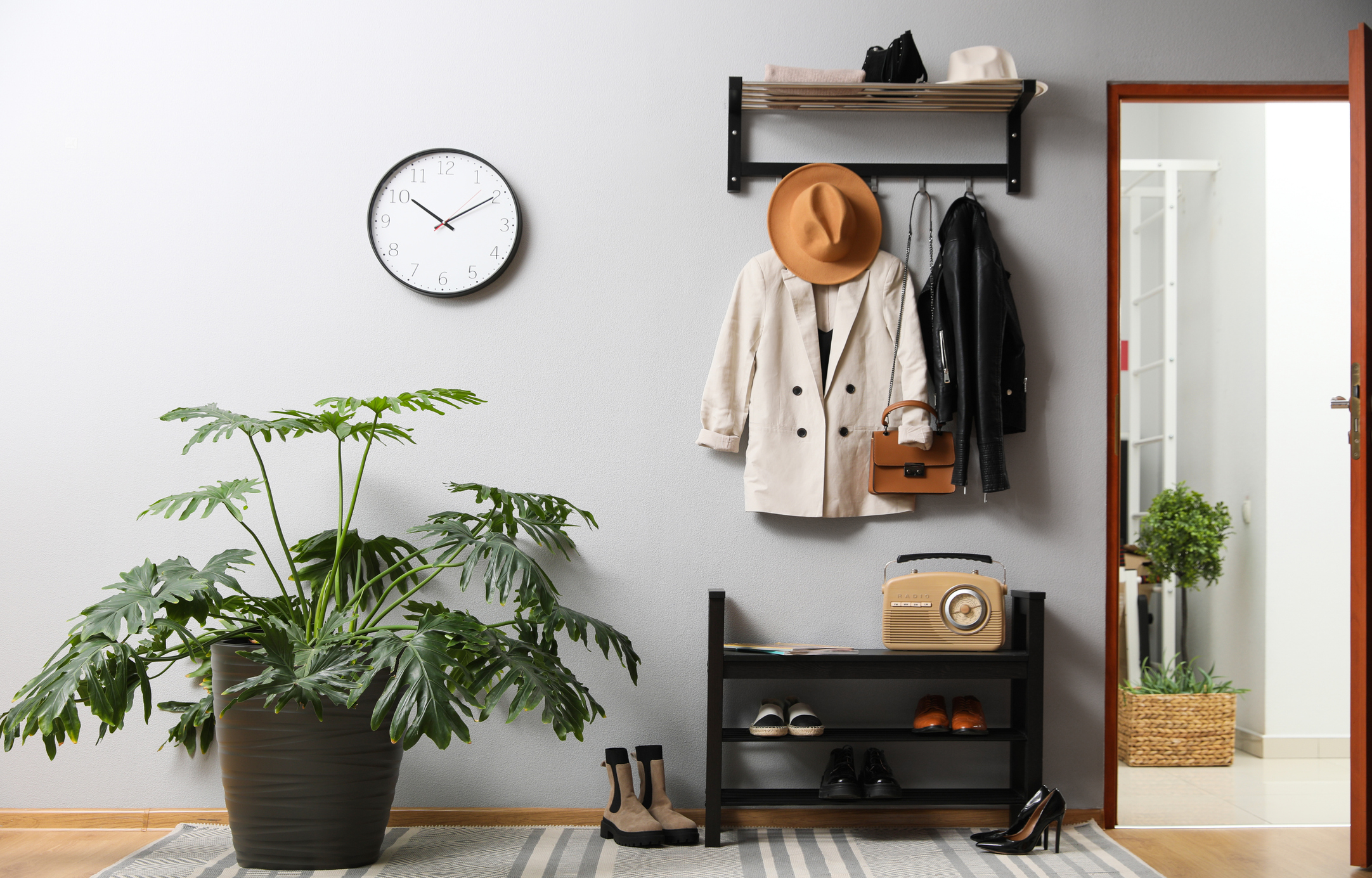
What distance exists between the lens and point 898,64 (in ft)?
7.72

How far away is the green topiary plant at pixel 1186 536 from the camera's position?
3.26 meters

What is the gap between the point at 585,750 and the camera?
2398mm

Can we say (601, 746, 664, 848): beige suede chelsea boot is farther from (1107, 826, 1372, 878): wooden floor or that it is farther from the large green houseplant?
(1107, 826, 1372, 878): wooden floor

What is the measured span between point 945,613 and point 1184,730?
1470 mm

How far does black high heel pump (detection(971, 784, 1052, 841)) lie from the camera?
2.15 m

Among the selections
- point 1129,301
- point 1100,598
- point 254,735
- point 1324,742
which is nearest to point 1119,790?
point 1100,598

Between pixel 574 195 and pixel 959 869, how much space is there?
1.87 meters

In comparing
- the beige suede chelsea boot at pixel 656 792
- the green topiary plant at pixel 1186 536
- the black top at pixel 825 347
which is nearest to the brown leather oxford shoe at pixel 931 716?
the beige suede chelsea boot at pixel 656 792

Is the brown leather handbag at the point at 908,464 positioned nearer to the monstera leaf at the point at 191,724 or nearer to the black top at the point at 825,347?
the black top at the point at 825,347

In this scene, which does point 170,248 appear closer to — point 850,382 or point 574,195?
point 574,195

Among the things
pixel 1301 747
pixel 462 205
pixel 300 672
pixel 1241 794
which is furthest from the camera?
pixel 1301 747

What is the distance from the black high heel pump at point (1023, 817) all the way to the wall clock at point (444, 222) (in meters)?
1.84

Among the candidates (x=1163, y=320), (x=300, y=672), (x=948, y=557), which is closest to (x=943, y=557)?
(x=948, y=557)

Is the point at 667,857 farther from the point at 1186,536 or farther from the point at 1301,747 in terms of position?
the point at 1301,747
